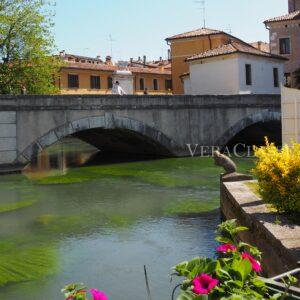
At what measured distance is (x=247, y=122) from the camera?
1163 inches

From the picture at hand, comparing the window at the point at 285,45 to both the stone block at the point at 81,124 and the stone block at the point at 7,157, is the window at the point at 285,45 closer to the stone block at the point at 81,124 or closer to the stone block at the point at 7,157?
the stone block at the point at 81,124

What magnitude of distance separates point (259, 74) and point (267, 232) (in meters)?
28.1

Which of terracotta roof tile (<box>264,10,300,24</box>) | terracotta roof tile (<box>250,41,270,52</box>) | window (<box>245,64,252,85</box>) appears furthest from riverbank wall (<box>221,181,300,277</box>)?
terracotta roof tile (<box>250,41,270,52</box>)

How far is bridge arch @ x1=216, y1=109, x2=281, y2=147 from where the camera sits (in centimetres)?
2900

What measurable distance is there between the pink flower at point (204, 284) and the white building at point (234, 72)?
98.5 ft

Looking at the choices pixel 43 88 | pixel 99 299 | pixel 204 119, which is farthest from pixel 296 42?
pixel 99 299

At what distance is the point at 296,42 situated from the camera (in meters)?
42.7

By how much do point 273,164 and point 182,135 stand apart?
19.4 m

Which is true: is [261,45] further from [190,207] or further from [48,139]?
[190,207]

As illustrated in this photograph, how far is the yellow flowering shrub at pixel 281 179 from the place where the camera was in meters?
7.92

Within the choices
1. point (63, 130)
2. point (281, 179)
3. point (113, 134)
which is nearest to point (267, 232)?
point (281, 179)

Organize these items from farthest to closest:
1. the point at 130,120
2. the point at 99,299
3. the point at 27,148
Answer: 1. the point at 130,120
2. the point at 27,148
3. the point at 99,299

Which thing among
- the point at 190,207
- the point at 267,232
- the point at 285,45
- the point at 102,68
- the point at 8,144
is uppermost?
the point at 285,45

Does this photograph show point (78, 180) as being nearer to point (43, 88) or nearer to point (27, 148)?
point (27, 148)
